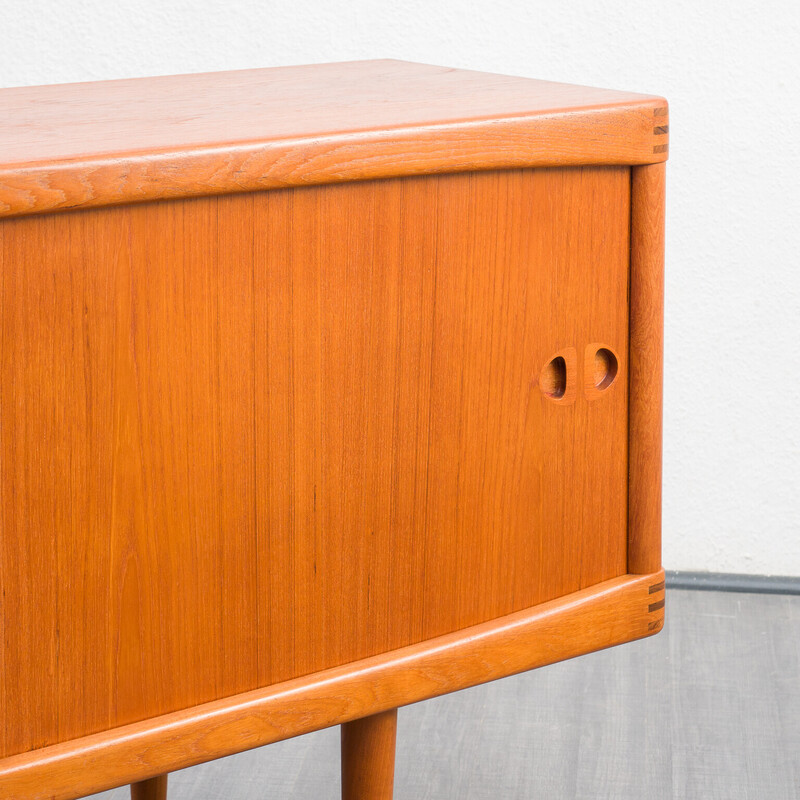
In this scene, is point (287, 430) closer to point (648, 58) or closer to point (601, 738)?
point (601, 738)

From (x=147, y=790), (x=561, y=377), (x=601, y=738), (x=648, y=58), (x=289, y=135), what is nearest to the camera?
(x=289, y=135)

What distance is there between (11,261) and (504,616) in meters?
0.32

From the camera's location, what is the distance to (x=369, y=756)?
2.31ft

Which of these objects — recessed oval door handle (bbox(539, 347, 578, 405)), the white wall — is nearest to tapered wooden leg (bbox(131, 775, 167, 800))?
recessed oval door handle (bbox(539, 347, 578, 405))

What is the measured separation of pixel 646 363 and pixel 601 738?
29.2 inches

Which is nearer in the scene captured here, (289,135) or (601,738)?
(289,135)

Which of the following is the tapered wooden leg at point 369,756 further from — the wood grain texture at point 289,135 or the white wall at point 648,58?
the white wall at point 648,58

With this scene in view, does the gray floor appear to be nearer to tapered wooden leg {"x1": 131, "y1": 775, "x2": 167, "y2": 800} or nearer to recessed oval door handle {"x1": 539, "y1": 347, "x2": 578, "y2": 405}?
tapered wooden leg {"x1": 131, "y1": 775, "x2": 167, "y2": 800}

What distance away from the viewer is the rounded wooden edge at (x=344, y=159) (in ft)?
1.52

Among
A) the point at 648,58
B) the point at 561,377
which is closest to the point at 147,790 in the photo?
the point at 561,377

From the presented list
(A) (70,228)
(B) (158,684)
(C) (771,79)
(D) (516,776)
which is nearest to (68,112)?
(A) (70,228)

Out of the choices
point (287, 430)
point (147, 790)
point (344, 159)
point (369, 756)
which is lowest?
point (147, 790)

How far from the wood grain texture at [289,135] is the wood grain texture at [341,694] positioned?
0.77ft

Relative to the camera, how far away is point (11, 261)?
0.46 m
